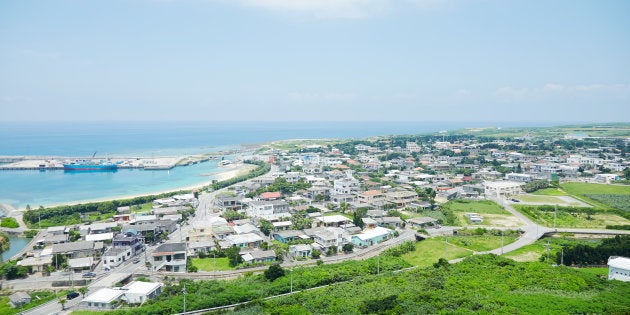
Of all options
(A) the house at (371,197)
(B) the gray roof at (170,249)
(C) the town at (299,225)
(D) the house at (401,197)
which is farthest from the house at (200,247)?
(D) the house at (401,197)

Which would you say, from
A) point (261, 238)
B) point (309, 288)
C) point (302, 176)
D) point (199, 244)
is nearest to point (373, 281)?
point (309, 288)

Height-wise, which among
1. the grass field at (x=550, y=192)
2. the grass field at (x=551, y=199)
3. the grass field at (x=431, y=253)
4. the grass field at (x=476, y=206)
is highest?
the grass field at (x=550, y=192)

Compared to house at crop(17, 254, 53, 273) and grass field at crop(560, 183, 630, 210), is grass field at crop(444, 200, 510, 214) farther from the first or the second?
house at crop(17, 254, 53, 273)

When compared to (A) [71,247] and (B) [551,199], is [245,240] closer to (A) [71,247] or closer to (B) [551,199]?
(A) [71,247]

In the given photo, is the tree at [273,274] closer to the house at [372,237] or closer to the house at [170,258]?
the house at [170,258]

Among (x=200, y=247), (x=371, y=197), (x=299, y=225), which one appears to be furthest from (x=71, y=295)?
(x=371, y=197)

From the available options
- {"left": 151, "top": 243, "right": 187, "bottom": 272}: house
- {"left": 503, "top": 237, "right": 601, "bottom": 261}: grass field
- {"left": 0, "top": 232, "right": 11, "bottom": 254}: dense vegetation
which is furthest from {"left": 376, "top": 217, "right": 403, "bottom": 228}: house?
{"left": 0, "top": 232, "right": 11, "bottom": 254}: dense vegetation
